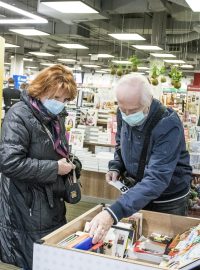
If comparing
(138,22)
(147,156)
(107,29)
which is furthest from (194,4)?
(107,29)

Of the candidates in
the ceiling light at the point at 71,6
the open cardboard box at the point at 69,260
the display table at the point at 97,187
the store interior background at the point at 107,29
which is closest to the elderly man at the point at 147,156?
the open cardboard box at the point at 69,260

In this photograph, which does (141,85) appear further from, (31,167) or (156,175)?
(31,167)

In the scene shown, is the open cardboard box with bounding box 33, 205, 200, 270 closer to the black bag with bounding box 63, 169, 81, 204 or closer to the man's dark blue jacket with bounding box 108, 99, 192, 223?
the man's dark blue jacket with bounding box 108, 99, 192, 223

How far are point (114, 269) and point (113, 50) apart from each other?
2131cm

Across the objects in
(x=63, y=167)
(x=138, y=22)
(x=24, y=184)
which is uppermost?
(x=138, y=22)

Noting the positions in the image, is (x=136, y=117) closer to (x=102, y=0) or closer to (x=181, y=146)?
(x=181, y=146)

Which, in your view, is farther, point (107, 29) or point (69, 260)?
point (107, 29)

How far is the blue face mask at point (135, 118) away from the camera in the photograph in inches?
91.6

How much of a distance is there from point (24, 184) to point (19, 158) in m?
0.21

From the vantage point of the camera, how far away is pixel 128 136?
2.49m

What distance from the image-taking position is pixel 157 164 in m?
2.19

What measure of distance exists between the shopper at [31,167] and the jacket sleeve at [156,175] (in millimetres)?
634

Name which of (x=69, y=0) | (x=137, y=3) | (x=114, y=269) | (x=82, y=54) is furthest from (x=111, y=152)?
(x=82, y=54)

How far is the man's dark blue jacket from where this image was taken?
6.72 ft
